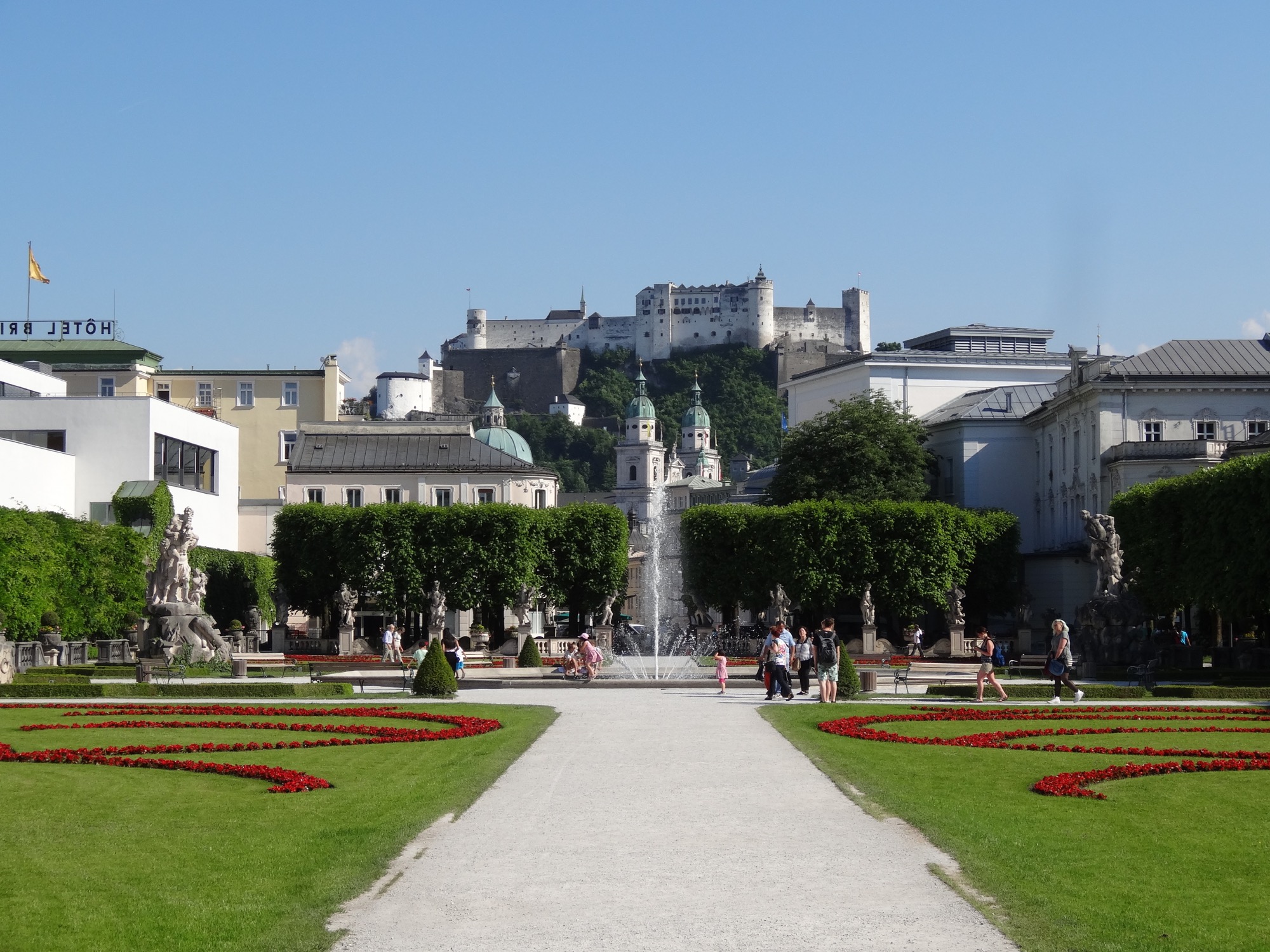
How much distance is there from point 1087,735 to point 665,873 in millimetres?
15856

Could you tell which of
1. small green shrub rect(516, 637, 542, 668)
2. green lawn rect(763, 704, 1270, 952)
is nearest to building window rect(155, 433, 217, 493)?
small green shrub rect(516, 637, 542, 668)

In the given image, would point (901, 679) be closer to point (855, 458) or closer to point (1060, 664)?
point (1060, 664)

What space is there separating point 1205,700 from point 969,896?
1033 inches

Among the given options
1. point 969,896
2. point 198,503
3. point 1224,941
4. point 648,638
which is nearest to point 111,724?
point 969,896

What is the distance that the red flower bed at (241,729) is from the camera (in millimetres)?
21422

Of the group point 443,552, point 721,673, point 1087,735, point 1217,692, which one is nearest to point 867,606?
point 443,552

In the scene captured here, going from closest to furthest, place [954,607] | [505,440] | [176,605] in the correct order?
[176,605]
[954,607]
[505,440]

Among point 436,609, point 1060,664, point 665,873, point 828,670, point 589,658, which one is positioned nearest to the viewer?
point 665,873

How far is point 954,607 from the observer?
73.3 metres

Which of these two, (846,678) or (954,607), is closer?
(846,678)

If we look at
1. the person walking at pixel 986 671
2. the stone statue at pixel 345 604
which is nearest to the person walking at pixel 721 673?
the person walking at pixel 986 671

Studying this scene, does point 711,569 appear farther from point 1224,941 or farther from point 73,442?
point 1224,941

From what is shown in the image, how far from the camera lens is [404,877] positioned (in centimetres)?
1339

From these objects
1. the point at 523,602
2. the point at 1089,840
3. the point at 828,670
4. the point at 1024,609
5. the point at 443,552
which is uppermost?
the point at 443,552
